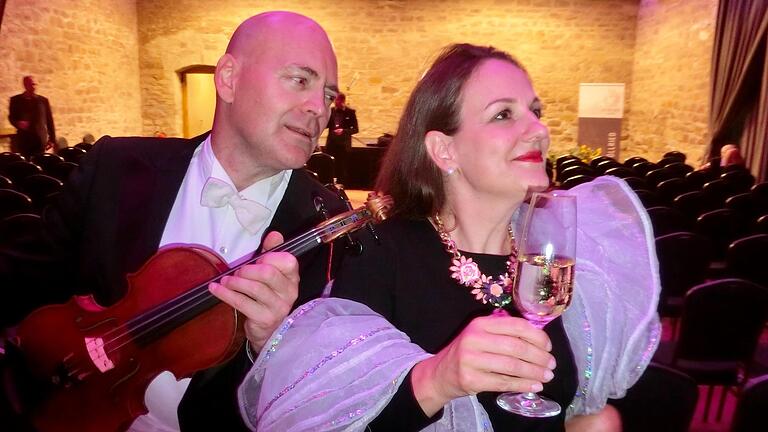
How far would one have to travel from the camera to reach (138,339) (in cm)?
158

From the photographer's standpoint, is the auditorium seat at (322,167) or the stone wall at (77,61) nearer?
the auditorium seat at (322,167)

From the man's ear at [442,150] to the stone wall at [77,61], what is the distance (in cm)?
1012

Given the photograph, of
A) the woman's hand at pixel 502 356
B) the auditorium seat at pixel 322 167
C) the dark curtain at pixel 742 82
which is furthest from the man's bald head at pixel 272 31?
the dark curtain at pixel 742 82

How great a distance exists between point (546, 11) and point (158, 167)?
1305 cm

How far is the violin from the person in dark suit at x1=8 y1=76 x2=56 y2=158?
9.02 metres

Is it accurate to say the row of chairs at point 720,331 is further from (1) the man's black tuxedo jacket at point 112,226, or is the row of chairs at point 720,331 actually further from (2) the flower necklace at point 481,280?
(1) the man's black tuxedo jacket at point 112,226

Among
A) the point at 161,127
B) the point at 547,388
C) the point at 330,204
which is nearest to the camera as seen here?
the point at 547,388

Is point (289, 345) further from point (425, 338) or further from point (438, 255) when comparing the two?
point (438, 255)

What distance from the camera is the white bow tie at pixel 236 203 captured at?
1804 millimetres

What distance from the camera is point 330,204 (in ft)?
6.10

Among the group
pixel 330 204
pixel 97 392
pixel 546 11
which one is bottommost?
pixel 97 392

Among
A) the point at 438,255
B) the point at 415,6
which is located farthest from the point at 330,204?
the point at 415,6

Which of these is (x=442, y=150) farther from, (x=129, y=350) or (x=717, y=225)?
(x=717, y=225)

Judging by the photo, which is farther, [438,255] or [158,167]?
[158,167]
